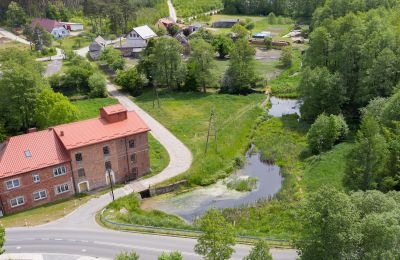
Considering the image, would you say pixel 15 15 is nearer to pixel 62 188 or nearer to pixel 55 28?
pixel 55 28

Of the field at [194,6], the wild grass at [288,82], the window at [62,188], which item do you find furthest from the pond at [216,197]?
the field at [194,6]

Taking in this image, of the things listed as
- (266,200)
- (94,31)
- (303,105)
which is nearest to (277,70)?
(303,105)

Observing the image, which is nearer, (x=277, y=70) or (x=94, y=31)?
(x=277, y=70)

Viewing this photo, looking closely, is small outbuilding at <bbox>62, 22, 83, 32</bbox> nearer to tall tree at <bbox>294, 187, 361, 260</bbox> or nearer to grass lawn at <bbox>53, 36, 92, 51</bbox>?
grass lawn at <bbox>53, 36, 92, 51</bbox>

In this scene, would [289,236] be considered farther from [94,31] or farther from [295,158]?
[94,31]

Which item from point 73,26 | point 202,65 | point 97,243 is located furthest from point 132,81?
point 73,26

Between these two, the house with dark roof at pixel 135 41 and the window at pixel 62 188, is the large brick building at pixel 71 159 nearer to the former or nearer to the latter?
the window at pixel 62 188
